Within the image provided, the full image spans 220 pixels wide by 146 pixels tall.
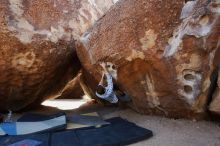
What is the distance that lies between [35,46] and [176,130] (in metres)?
1.43

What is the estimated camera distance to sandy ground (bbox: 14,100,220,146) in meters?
2.38

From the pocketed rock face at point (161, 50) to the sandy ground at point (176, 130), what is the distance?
9 centimetres

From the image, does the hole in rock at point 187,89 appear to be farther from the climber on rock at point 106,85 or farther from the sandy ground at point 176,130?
the climber on rock at point 106,85

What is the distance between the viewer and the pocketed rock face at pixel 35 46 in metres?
3.05

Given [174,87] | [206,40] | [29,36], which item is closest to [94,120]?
[174,87]

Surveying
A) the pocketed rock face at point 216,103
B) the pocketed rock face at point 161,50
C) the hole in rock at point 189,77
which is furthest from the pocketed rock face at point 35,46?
the pocketed rock face at point 216,103

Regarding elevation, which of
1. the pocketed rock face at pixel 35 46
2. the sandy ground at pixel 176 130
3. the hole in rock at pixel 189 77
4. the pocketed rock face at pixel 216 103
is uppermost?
the pocketed rock face at pixel 35 46

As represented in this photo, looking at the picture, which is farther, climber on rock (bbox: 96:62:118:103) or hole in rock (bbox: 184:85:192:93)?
climber on rock (bbox: 96:62:118:103)

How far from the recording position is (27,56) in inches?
123

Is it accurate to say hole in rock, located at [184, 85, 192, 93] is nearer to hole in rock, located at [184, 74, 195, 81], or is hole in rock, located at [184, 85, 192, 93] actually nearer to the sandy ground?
hole in rock, located at [184, 74, 195, 81]

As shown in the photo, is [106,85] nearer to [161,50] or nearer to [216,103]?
[161,50]

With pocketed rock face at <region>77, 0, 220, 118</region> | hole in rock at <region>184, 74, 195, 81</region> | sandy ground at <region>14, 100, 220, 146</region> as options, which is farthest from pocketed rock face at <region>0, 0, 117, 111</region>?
hole in rock at <region>184, 74, 195, 81</region>

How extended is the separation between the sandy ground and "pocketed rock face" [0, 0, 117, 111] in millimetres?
686

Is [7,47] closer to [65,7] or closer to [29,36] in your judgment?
[29,36]
